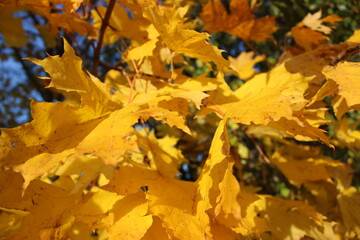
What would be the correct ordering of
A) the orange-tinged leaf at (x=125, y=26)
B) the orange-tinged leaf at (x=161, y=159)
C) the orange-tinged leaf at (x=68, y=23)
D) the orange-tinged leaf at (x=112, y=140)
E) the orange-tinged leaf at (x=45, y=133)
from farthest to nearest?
the orange-tinged leaf at (x=125, y=26), the orange-tinged leaf at (x=68, y=23), the orange-tinged leaf at (x=161, y=159), the orange-tinged leaf at (x=45, y=133), the orange-tinged leaf at (x=112, y=140)

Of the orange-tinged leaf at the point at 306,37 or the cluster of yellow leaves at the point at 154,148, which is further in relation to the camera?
the orange-tinged leaf at the point at 306,37

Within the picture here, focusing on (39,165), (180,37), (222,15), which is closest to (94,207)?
(39,165)

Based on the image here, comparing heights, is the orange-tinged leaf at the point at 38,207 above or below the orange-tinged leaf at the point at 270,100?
below

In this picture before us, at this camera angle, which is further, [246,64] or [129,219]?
[246,64]

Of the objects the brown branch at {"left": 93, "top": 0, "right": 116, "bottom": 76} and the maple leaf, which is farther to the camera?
the maple leaf

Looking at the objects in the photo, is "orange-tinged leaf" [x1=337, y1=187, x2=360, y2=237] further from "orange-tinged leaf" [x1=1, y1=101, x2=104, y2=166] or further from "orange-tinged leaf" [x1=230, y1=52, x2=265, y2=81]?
"orange-tinged leaf" [x1=1, y1=101, x2=104, y2=166]

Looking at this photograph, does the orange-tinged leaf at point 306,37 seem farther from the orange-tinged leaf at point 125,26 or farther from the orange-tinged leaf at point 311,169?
the orange-tinged leaf at point 125,26

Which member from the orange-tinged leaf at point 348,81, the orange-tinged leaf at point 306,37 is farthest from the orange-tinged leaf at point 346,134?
the orange-tinged leaf at point 348,81

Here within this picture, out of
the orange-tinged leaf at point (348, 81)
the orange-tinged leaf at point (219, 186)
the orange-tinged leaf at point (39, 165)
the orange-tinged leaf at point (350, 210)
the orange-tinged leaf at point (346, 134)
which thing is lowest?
the orange-tinged leaf at point (350, 210)

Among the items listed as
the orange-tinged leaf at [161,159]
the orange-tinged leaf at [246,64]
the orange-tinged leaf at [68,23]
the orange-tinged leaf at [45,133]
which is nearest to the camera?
the orange-tinged leaf at [45,133]

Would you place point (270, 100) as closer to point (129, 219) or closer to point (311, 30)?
point (129, 219)

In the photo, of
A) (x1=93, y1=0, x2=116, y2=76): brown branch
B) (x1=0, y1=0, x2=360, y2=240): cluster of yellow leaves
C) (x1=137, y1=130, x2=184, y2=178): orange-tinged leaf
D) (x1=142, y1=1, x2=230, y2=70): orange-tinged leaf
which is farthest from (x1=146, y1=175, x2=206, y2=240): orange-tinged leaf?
(x1=93, y1=0, x2=116, y2=76): brown branch

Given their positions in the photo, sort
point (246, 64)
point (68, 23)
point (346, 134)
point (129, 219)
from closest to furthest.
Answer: point (129, 219) → point (68, 23) → point (346, 134) → point (246, 64)
